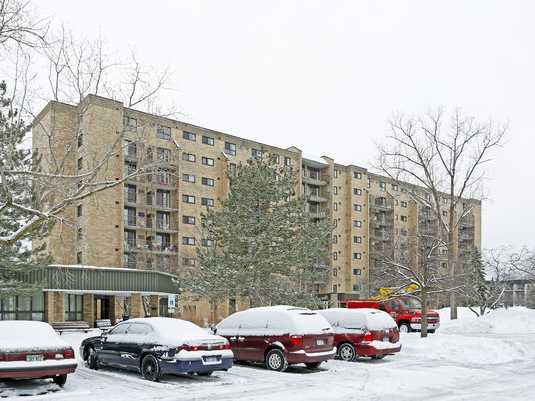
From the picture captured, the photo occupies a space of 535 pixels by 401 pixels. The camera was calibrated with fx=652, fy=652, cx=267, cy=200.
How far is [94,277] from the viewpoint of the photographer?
42844 millimetres

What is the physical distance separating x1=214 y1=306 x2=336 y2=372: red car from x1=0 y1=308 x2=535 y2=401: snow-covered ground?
0.37 metres

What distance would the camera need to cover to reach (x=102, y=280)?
142ft

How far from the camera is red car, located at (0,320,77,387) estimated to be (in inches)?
492

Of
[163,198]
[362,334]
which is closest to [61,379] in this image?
[362,334]

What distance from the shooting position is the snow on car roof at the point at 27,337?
1272cm

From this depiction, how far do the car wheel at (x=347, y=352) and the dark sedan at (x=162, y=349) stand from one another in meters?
5.66

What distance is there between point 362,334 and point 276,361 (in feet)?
12.5

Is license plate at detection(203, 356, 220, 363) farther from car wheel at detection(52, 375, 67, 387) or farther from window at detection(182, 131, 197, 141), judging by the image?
window at detection(182, 131, 197, 141)

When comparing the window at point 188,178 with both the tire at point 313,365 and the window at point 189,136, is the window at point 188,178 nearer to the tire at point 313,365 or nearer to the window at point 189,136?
the window at point 189,136

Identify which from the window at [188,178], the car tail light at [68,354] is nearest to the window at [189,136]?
the window at [188,178]

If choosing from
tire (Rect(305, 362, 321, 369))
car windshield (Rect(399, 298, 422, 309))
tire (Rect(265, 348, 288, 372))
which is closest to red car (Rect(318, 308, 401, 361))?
tire (Rect(305, 362, 321, 369))

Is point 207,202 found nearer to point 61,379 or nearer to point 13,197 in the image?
point 13,197

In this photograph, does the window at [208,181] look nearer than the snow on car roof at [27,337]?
No

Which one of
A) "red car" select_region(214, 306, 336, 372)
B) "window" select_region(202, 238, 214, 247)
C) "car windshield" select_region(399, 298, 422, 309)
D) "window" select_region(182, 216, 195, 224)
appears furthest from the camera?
"window" select_region(182, 216, 195, 224)
